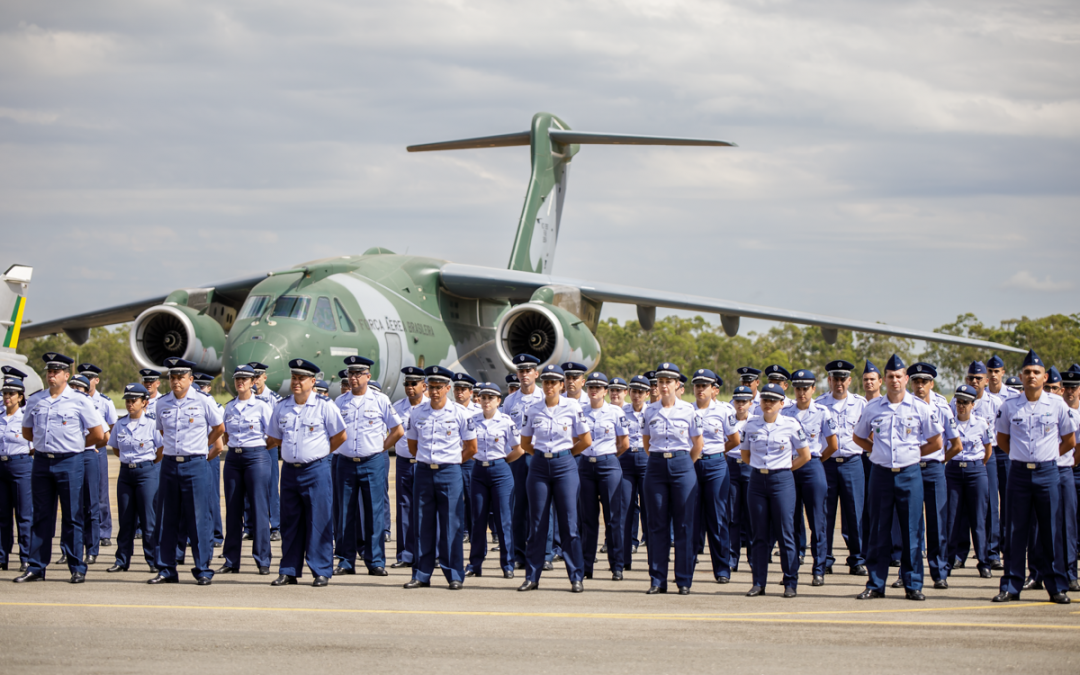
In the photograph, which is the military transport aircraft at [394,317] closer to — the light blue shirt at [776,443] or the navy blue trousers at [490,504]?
the navy blue trousers at [490,504]

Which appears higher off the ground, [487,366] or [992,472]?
[487,366]

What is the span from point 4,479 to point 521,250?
1575cm

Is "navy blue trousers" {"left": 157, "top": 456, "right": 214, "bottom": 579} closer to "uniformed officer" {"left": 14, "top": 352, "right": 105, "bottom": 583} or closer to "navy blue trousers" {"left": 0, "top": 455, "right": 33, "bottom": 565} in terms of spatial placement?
"uniformed officer" {"left": 14, "top": 352, "right": 105, "bottom": 583}

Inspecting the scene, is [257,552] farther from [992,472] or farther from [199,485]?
[992,472]

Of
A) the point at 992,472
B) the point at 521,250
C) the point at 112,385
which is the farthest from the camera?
the point at 112,385

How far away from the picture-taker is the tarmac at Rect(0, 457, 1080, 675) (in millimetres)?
5996

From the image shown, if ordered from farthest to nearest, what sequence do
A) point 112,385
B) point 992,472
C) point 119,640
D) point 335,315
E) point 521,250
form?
point 112,385 → point 521,250 → point 335,315 → point 992,472 → point 119,640

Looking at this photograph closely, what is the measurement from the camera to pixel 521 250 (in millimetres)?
24688

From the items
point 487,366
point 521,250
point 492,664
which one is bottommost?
point 492,664

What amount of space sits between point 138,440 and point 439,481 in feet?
9.50

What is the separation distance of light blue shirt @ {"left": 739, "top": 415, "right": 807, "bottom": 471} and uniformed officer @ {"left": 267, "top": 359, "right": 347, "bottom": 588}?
3.41 metres

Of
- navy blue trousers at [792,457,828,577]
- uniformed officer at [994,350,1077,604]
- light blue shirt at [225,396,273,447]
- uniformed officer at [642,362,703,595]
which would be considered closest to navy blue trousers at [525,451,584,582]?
uniformed officer at [642,362,703,595]

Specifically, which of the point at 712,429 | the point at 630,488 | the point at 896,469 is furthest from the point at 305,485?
the point at 896,469

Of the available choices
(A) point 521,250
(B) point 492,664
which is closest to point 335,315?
(A) point 521,250
